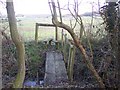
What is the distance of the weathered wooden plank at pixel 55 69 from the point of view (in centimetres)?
287

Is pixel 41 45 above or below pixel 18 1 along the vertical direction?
below

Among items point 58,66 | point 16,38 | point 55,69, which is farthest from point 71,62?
point 16,38

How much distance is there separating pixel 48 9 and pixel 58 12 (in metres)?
0.11

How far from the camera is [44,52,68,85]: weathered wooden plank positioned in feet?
9.41

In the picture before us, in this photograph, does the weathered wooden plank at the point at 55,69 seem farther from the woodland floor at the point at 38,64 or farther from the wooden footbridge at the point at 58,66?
the woodland floor at the point at 38,64

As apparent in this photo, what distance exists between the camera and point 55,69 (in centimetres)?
319

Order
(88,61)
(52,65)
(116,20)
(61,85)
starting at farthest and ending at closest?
(52,65)
(61,85)
(88,61)
(116,20)

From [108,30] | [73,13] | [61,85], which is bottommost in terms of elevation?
[61,85]

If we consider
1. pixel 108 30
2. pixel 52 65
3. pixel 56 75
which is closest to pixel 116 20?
pixel 108 30

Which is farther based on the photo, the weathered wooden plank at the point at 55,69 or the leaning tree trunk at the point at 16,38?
the weathered wooden plank at the point at 55,69

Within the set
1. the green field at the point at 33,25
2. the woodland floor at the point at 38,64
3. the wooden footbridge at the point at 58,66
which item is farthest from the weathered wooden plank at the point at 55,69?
the green field at the point at 33,25

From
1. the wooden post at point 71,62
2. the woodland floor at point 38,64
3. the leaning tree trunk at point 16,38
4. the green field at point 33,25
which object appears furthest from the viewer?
the wooden post at point 71,62

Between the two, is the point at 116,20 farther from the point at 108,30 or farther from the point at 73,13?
the point at 73,13

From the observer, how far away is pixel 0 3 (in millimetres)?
2221
